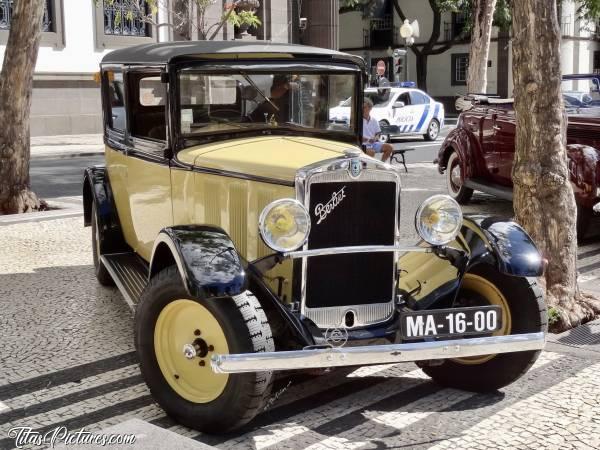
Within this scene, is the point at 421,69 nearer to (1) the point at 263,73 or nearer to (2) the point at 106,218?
(2) the point at 106,218

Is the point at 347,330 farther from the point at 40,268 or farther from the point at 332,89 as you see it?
the point at 40,268

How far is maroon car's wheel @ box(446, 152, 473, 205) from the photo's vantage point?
11.0 meters

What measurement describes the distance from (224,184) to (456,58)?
37.9 meters

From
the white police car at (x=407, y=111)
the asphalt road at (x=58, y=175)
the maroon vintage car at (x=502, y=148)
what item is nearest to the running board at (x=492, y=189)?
the maroon vintage car at (x=502, y=148)

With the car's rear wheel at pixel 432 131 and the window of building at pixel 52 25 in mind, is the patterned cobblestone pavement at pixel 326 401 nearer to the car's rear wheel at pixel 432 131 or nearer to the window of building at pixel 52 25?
the car's rear wheel at pixel 432 131

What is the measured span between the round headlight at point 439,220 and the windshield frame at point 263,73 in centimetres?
117

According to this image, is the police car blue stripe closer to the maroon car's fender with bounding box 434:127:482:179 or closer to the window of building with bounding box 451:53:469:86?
the maroon car's fender with bounding box 434:127:482:179

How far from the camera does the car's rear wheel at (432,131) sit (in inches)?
877

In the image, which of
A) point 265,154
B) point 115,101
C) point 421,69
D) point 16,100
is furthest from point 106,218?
point 421,69

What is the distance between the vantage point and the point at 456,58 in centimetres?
4034

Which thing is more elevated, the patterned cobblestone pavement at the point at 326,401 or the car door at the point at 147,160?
the car door at the point at 147,160

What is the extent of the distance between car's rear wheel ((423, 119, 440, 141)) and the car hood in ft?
58.2

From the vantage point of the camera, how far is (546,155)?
5484 millimetres

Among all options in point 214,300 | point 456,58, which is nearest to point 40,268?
point 214,300
